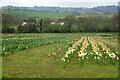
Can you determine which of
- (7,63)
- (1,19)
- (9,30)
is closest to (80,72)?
(7,63)

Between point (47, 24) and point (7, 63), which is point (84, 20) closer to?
point (47, 24)

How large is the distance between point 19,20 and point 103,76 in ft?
233

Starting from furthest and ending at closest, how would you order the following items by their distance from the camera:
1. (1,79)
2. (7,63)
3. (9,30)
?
(9,30) < (7,63) < (1,79)

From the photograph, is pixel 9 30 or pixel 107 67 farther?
pixel 9 30

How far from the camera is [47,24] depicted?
80062 millimetres

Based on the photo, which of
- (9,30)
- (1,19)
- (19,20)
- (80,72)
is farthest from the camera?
(19,20)

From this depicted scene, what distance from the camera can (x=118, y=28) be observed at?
72.7 meters

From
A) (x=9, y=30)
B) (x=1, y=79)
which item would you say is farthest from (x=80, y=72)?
(x=9, y=30)

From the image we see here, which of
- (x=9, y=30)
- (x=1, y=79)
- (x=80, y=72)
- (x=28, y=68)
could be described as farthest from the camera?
(x=9, y=30)

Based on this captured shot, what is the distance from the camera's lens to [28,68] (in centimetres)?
1697

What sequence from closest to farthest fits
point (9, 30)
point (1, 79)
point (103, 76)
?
1. point (1, 79)
2. point (103, 76)
3. point (9, 30)

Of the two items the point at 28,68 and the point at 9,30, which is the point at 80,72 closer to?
the point at 28,68

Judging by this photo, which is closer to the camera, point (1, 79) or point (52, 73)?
point (1, 79)

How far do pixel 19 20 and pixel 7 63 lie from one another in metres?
66.2
